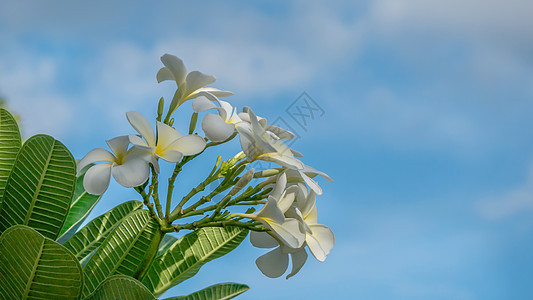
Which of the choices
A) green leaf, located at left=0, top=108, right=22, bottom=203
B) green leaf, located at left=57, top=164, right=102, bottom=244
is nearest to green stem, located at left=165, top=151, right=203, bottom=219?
green leaf, located at left=0, top=108, right=22, bottom=203

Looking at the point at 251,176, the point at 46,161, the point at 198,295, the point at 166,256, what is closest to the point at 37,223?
the point at 46,161

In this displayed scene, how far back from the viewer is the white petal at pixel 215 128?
93 cm

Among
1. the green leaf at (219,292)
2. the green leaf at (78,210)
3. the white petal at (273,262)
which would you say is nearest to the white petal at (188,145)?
the white petal at (273,262)

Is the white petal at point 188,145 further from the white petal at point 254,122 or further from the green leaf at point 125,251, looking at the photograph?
the green leaf at point 125,251

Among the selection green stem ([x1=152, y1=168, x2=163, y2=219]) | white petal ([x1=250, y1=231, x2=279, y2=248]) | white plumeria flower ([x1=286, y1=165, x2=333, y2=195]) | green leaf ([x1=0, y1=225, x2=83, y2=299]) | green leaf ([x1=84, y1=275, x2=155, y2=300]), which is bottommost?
green leaf ([x1=0, y1=225, x2=83, y2=299])

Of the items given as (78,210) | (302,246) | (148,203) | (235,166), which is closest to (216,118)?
(235,166)

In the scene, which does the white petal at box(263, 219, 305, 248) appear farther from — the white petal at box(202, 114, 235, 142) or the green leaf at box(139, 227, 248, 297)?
the green leaf at box(139, 227, 248, 297)

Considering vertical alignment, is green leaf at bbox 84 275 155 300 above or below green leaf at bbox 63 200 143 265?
below

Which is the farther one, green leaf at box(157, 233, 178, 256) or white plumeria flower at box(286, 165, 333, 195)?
green leaf at box(157, 233, 178, 256)

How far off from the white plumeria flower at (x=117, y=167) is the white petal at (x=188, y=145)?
0.19 feet

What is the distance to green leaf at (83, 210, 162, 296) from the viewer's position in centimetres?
108

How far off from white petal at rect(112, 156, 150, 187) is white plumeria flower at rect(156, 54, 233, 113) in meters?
0.20

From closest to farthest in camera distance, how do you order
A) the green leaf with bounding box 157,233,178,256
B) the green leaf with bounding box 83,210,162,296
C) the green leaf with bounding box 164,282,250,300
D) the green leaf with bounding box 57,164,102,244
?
the green leaf with bounding box 83,210,162,296, the green leaf with bounding box 164,282,250,300, the green leaf with bounding box 57,164,102,244, the green leaf with bounding box 157,233,178,256

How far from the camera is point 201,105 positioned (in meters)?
0.99
